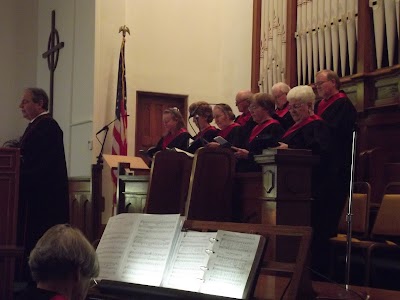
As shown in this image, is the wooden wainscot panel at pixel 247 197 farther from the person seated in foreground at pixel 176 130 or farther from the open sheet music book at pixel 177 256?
the open sheet music book at pixel 177 256

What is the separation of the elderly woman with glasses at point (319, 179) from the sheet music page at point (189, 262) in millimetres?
2444

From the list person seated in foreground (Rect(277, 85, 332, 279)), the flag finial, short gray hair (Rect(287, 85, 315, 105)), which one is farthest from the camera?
the flag finial

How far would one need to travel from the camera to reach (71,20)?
35.0 feet

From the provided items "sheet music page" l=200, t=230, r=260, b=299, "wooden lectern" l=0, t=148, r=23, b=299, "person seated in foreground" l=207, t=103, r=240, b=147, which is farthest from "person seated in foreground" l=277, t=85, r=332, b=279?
"sheet music page" l=200, t=230, r=260, b=299

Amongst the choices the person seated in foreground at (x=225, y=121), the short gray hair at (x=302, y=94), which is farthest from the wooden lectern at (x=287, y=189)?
the person seated in foreground at (x=225, y=121)

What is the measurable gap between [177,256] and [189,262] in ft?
0.28

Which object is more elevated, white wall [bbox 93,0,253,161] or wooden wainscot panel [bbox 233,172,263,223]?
white wall [bbox 93,0,253,161]

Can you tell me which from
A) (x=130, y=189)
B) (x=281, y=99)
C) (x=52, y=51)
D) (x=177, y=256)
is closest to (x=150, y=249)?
(x=177, y=256)

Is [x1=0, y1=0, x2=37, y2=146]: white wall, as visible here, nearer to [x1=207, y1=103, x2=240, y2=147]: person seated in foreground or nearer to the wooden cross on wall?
the wooden cross on wall

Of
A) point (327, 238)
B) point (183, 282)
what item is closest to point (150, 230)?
point (183, 282)

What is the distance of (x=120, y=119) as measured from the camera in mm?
9477

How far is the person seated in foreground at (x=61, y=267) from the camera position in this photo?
231 cm

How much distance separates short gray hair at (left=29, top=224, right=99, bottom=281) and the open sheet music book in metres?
0.42

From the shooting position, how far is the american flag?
369 inches
